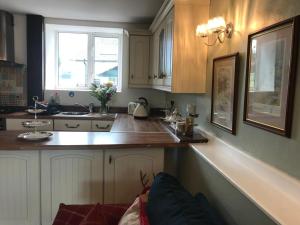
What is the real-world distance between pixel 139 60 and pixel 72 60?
1220 millimetres

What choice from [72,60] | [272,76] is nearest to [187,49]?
[272,76]

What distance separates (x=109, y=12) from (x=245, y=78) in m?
2.47

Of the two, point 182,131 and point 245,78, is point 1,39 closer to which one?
point 182,131

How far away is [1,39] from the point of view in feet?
11.8

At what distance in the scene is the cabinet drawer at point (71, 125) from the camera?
3605mm

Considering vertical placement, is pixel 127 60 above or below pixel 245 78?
above

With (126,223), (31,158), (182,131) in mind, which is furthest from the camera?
(182,131)

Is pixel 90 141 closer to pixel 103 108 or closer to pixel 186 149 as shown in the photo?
pixel 186 149

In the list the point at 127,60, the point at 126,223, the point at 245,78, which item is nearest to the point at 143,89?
the point at 127,60

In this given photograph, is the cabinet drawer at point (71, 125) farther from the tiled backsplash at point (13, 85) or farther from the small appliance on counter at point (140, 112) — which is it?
the tiled backsplash at point (13, 85)

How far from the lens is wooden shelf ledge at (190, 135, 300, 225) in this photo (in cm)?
99

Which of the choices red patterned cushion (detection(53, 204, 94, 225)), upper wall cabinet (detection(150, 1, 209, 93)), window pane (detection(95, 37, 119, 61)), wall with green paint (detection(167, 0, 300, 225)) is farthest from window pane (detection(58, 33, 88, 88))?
red patterned cushion (detection(53, 204, 94, 225))

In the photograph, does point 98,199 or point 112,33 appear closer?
point 98,199

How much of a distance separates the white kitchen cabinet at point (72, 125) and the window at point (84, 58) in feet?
2.80
